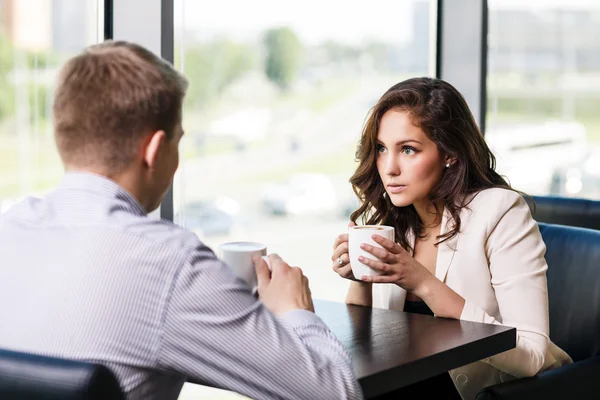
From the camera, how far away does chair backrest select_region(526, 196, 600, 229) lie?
257cm

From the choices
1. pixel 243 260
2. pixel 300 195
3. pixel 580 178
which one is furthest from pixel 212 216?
pixel 580 178

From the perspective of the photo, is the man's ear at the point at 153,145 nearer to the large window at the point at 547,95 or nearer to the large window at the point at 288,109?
the large window at the point at 288,109

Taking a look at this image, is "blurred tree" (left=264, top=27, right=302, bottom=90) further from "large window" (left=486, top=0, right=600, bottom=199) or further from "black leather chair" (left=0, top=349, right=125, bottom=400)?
"black leather chair" (left=0, top=349, right=125, bottom=400)

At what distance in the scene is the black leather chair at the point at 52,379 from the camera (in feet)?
3.49

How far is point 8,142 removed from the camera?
2.16 meters

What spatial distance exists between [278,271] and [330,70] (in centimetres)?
215

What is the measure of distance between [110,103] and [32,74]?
1123 mm

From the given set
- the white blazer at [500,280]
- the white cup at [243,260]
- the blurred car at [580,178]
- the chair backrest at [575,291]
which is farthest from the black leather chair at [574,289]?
the blurred car at [580,178]

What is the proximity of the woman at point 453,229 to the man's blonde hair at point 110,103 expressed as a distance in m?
→ 0.78

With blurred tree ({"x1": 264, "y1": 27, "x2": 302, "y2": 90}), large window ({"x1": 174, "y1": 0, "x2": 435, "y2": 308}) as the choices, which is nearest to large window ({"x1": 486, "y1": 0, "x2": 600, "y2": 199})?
large window ({"x1": 174, "y1": 0, "x2": 435, "y2": 308})

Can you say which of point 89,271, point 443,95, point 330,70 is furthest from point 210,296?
point 330,70

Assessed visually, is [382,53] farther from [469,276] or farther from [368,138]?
[469,276]

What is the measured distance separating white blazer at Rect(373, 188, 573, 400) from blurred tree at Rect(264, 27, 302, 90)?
1.36m

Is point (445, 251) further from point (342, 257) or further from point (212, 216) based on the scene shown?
point (212, 216)
